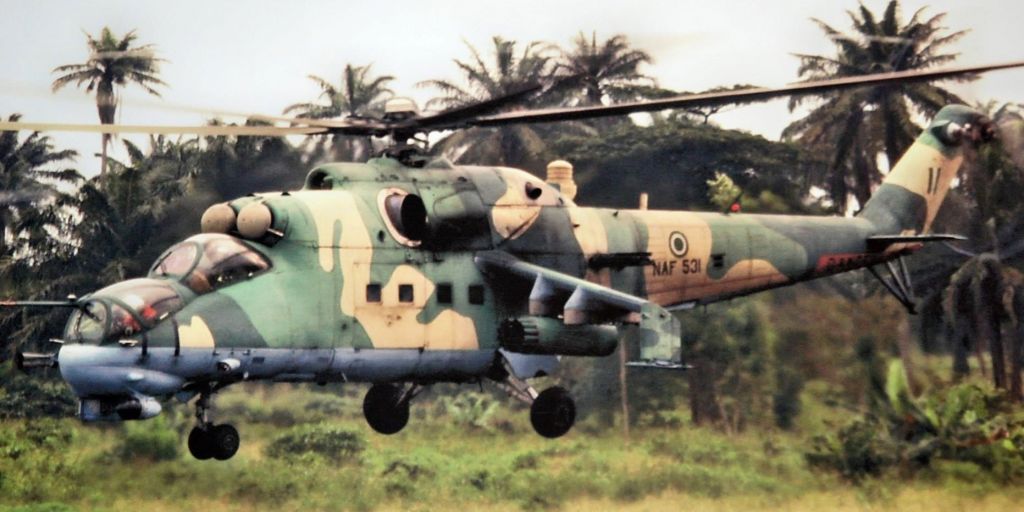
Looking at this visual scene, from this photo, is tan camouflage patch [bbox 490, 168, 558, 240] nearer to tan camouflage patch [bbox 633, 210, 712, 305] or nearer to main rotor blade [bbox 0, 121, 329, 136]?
tan camouflage patch [bbox 633, 210, 712, 305]

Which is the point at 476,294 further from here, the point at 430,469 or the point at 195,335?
the point at 430,469

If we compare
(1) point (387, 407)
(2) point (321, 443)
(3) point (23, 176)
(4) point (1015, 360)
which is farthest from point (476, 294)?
(3) point (23, 176)

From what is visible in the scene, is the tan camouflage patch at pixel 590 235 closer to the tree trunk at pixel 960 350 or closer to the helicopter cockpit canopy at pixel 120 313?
the helicopter cockpit canopy at pixel 120 313

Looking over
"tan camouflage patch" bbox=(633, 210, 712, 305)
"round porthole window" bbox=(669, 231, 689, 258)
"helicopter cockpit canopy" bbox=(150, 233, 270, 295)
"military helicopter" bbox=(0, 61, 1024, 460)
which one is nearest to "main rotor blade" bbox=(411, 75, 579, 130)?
"military helicopter" bbox=(0, 61, 1024, 460)

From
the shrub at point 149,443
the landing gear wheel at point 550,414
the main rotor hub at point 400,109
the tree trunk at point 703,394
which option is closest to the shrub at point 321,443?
the shrub at point 149,443

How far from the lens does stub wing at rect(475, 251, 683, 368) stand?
1504cm

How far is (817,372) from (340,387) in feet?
21.5

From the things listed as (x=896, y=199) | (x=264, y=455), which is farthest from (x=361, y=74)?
(x=896, y=199)

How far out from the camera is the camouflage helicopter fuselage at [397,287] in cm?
1391

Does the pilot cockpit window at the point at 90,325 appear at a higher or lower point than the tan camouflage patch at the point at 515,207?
lower

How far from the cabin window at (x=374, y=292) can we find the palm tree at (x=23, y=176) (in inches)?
426

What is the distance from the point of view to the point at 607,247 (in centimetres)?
1691

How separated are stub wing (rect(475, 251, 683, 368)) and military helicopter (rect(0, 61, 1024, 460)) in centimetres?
2

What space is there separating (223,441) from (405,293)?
2.25m
